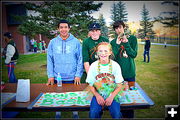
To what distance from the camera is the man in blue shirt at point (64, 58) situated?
185cm

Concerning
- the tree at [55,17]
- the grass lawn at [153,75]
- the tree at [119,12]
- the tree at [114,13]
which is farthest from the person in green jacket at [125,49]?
the tree at [55,17]

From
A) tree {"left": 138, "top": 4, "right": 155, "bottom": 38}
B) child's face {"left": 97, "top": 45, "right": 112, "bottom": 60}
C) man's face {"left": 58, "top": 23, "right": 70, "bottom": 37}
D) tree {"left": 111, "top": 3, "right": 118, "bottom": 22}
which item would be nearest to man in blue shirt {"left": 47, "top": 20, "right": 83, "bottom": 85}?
man's face {"left": 58, "top": 23, "right": 70, "bottom": 37}

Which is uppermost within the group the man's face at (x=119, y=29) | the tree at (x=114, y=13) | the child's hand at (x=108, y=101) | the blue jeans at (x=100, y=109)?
the tree at (x=114, y=13)

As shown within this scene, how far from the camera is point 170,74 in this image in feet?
9.30

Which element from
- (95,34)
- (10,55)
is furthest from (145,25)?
(10,55)

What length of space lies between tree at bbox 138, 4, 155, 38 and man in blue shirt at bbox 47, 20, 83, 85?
3.79 feet

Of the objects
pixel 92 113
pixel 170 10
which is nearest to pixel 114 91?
pixel 92 113

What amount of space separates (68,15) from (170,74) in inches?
88.0

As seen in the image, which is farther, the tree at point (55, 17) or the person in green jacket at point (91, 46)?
the tree at point (55, 17)

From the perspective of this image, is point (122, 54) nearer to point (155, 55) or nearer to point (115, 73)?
point (115, 73)

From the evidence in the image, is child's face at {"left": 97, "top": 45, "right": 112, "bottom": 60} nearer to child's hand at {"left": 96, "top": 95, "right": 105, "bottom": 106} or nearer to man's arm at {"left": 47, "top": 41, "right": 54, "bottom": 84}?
child's hand at {"left": 96, "top": 95, "right": 105, "bottom": 106}

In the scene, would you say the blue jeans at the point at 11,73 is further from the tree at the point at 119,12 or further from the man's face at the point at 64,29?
the tree at the point at 119,12

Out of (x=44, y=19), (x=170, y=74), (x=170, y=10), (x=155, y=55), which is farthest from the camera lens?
(x=44, y=19)

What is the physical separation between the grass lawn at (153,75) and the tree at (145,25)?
22cm
